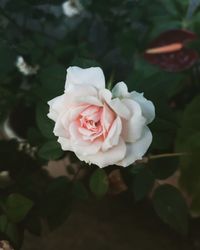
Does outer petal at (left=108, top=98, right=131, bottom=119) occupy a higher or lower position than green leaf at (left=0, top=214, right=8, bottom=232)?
higher

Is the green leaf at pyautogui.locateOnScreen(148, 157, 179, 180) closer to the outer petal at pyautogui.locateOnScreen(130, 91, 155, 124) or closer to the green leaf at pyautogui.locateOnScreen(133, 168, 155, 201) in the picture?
the green leaf at pyautogui.locateOnScreen(133, 168, 155, 201)

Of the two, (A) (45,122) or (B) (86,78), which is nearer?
(B) (86,78)

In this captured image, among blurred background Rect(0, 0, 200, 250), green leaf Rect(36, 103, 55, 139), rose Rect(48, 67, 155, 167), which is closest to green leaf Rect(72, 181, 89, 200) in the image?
blurred background Rect(0, 0, 200, 250)

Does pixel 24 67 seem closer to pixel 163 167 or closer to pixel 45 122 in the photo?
pixel 45 122

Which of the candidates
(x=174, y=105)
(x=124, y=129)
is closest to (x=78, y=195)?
(x=124, y=129)

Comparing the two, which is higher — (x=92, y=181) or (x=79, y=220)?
(x=92, y=181)

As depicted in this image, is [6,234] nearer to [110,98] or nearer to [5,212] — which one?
[5,212]

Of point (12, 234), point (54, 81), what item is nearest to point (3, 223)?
point (12, 234)
